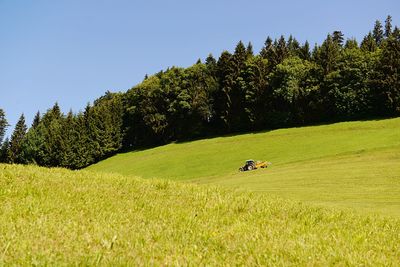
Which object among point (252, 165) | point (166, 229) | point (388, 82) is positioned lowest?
point (252, 165)

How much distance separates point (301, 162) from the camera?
5731 centimetres

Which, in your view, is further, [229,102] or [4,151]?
[4,151]

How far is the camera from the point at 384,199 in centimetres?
2408

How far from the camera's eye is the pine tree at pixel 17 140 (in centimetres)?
12700

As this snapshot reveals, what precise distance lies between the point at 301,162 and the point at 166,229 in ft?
172

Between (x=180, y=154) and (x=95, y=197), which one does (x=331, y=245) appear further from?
(x=180, y=154)

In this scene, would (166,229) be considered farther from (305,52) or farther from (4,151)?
(4,151)

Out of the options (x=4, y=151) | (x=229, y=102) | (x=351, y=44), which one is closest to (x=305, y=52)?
(x=351, y=44)

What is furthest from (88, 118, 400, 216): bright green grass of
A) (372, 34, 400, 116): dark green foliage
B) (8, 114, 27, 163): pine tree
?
(8, 114, 27, 163): pine tree

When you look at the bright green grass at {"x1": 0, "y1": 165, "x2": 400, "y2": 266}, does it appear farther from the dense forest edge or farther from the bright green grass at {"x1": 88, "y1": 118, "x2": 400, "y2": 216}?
the dense forest edge

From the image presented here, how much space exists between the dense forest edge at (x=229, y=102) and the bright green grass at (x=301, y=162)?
8779 mm

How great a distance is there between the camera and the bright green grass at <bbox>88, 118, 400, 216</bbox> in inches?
1236

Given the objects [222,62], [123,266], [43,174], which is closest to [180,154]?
[222,62]

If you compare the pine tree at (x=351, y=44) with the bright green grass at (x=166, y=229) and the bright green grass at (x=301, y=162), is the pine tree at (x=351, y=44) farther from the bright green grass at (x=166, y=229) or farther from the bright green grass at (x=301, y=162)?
the bright green grass at (x=166, y=229)
